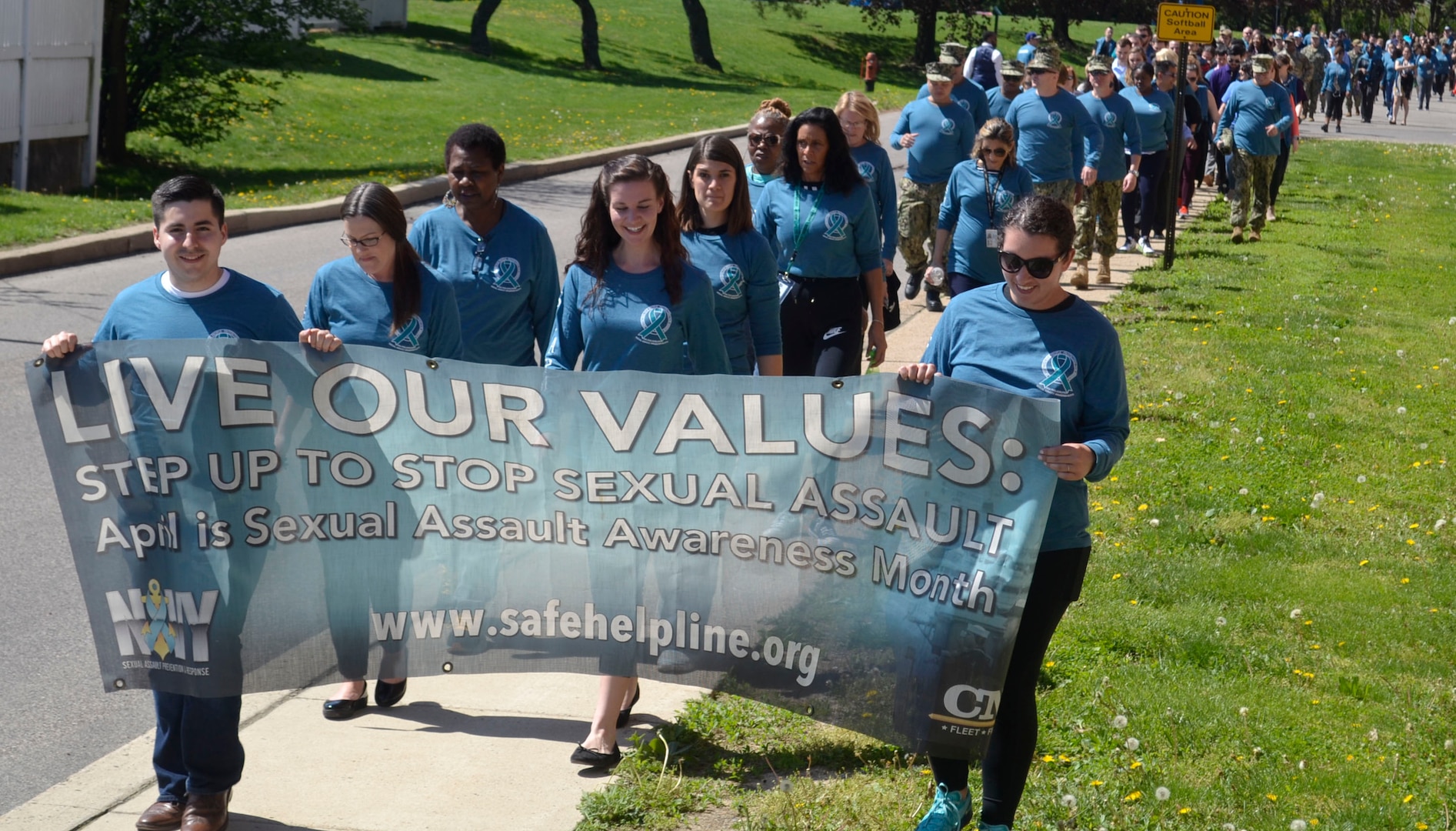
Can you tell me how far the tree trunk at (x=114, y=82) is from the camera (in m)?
19.7

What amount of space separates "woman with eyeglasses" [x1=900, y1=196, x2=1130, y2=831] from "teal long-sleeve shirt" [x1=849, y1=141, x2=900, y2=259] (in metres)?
3.88

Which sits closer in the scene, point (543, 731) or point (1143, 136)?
point (543, 731)

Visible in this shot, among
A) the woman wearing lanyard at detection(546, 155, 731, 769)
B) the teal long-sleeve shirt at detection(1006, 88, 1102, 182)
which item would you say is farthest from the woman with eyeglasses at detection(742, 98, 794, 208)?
the teal long-sleeve shirt at detection(1006, 88, 1102, 182)

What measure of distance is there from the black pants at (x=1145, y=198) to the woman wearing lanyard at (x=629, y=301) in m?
12.3

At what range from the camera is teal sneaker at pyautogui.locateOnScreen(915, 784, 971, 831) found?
439cm

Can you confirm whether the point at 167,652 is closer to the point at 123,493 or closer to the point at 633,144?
the point at 123,493

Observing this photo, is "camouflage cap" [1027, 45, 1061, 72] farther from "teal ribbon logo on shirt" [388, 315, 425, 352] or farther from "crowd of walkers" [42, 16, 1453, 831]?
"teal ribbon logo on shirt" [388, 315, 425, 352]

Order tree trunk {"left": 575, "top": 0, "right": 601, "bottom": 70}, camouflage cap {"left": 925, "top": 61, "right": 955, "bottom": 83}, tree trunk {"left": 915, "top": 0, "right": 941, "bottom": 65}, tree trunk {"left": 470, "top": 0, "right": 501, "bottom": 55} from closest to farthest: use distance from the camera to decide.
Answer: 1. camouflage cap {"left": 925, "top": 61, "right": 955, "bottom": 83}
2. tree trunk {"left": 470, "top": 0, "right": 501, "bottom": 55}
3. tree trunk {"left": 575, "top": 0, "right": 601, "bottom": 70}
4. tree trunk {"left": 915, "top": 0, "right": 941, "bottom": 65}

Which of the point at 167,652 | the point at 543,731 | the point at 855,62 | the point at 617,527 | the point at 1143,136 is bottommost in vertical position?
the point at 543,731

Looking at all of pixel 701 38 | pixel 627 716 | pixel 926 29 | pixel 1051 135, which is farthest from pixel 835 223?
pixel 926 29

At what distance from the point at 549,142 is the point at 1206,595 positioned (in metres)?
21.0

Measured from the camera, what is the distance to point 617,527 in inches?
186

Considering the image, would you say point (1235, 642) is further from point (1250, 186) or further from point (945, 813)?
point (1250, 186)

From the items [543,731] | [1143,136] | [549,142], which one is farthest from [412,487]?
[549,142]
